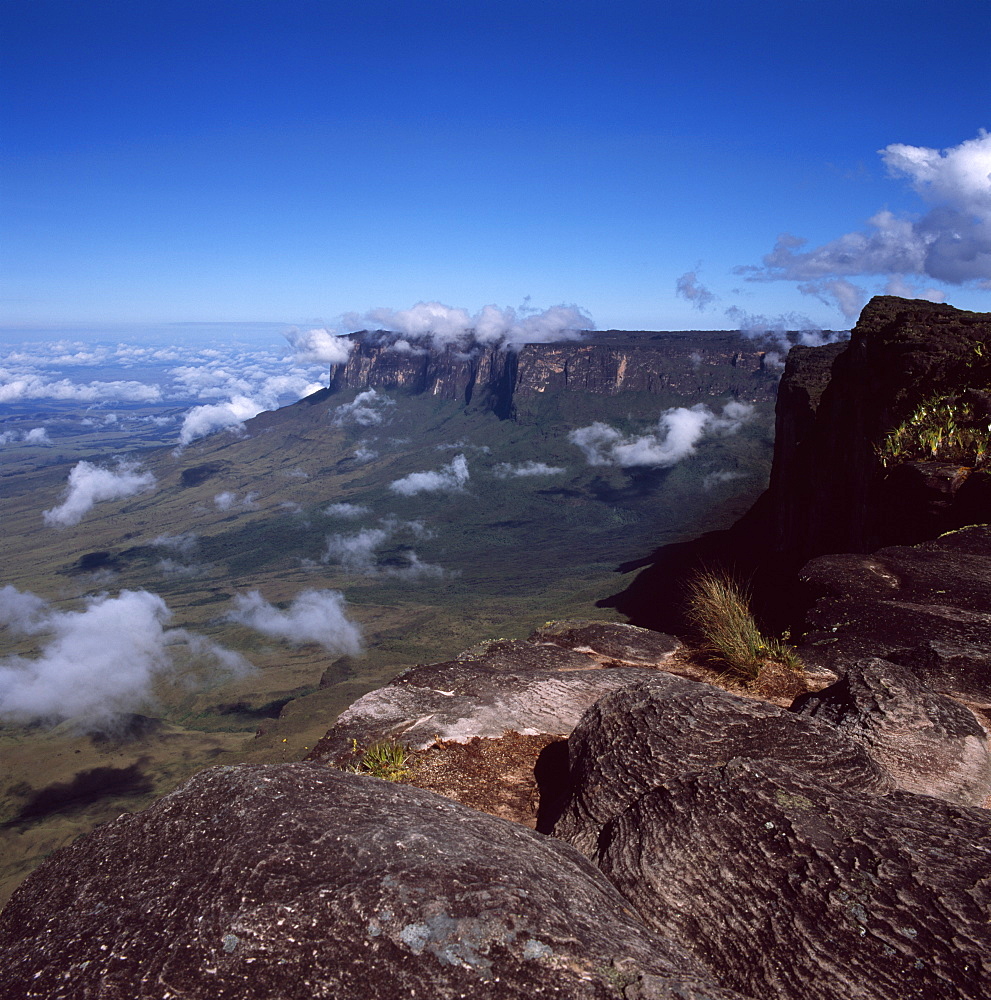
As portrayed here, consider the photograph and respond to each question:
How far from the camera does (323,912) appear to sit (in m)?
3.67

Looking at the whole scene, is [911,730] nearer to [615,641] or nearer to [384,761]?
[615,641]

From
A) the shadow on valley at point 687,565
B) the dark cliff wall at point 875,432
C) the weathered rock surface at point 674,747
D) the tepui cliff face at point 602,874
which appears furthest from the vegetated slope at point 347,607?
the tepui cliff face at point 602,874

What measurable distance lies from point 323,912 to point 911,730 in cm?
624

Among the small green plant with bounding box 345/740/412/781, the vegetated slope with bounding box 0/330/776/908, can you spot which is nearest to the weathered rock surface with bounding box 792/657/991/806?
the small green plant with bounding box 345/740/412/781

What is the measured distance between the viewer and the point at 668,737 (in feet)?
20.8

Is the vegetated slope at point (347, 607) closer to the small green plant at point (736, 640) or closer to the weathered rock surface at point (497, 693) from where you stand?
the weathered rock surface at point (497, 693)

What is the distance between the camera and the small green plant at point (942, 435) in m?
16.8

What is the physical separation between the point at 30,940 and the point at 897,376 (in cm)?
2978

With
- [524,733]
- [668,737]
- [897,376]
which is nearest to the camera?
[668,737]

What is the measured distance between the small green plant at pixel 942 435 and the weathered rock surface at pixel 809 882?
603 inches

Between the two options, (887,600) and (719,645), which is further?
(887,600)

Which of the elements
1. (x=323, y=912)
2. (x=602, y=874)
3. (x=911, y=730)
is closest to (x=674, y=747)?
(x=602, y=874)

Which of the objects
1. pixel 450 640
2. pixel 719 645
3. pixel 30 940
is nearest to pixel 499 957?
pixel 30 940

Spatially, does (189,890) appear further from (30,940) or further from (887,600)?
(887,600)
